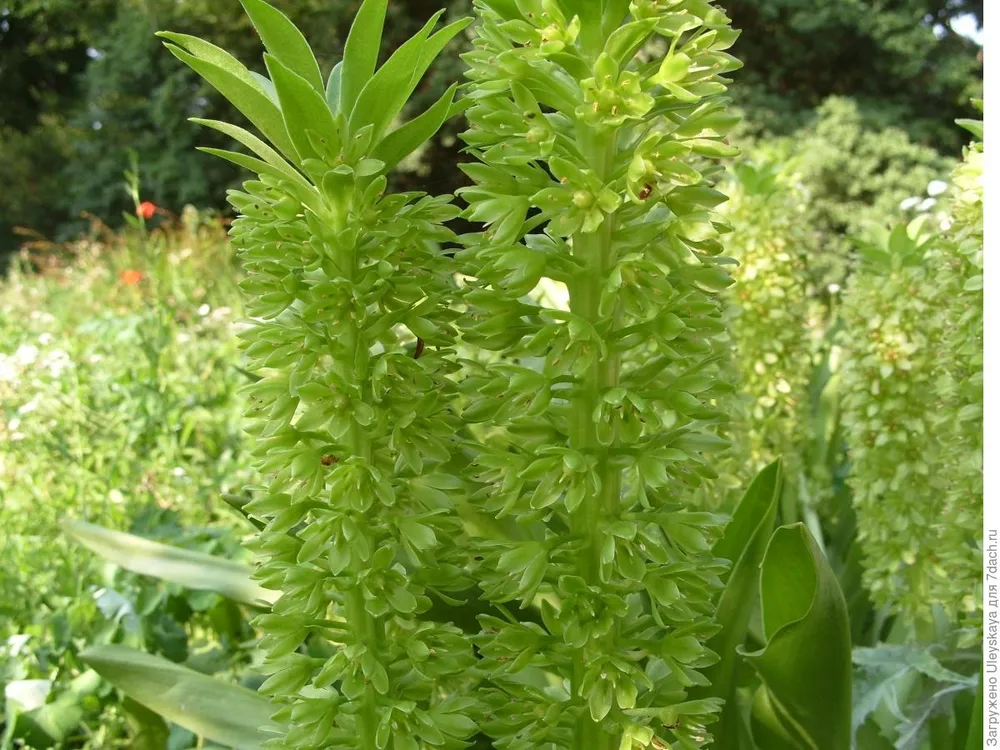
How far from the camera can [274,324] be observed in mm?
864

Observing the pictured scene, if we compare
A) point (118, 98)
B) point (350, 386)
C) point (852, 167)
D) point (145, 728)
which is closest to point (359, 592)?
point (350, 386)

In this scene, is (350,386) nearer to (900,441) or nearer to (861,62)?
(900,441)

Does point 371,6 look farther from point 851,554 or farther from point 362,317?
point 851,554

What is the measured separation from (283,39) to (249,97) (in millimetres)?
77

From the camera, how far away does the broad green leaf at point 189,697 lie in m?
1.22

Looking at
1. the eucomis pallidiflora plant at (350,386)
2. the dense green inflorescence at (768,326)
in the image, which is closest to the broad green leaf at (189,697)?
the eucomis pallidiflora plant at (350,386)

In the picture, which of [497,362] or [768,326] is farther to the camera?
[768,326]

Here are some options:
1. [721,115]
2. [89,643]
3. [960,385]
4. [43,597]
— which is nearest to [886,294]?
[960,385]

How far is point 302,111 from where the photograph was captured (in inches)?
33.0

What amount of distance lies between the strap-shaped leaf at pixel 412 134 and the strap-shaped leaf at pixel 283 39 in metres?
0.10

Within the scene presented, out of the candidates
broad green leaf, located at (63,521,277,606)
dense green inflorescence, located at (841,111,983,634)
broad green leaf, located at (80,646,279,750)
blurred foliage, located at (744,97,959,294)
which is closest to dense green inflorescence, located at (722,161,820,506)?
dense green inflorescence, located at (841,111,983,634)

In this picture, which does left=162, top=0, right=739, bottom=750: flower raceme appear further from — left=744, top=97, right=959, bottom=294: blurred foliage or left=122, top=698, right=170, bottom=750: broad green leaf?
left=744, top=97, right=959, bottom=294: blurred foliage

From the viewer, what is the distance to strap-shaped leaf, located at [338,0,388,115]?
0.89 metres

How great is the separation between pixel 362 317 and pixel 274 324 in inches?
3.5
